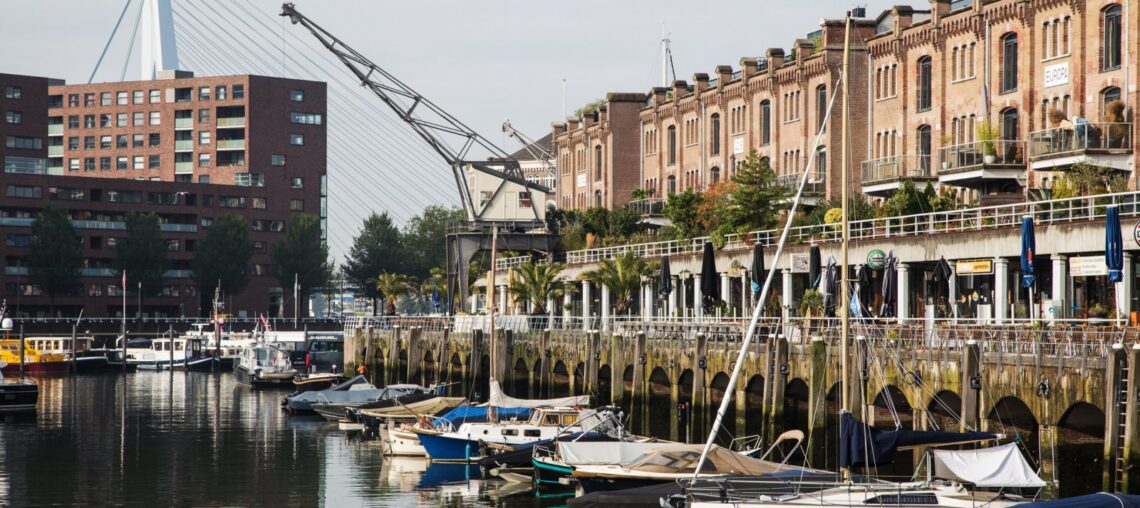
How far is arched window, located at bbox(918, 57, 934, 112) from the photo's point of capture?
83625mm

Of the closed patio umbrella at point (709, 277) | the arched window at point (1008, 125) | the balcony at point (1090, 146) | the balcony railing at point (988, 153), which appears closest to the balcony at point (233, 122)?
the balcony railing at point (988, 153)

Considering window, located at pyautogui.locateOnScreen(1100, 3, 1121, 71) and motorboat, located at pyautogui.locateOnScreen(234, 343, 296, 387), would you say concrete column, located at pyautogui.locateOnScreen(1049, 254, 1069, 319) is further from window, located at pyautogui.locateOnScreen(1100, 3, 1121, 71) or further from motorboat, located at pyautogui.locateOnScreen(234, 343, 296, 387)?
motorboat, located at pyautogui.locateOnScreen(234, 343, 296, 387)

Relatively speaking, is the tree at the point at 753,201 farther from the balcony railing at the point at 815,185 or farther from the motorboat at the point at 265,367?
the motorboat at the point at 265,367

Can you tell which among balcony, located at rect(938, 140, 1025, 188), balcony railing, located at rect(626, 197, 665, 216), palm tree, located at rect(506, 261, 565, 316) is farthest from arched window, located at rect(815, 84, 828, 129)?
palm tree, located at rect(506, 261, 565, 316)

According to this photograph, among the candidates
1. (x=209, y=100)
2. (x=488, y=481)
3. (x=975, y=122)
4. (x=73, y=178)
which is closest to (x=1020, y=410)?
(x=488, y=481)

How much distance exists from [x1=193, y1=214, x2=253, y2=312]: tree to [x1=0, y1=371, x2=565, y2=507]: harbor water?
8272cm

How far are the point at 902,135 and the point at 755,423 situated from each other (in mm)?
33717

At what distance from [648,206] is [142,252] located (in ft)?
263

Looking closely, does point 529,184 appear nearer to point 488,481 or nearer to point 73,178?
point 488,481

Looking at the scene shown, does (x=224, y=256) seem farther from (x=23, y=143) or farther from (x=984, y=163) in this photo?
(x=984, y=163)

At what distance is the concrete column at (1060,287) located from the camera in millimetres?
52950

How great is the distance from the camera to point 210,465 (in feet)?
195

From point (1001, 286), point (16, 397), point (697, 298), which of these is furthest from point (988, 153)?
point (16, 397)

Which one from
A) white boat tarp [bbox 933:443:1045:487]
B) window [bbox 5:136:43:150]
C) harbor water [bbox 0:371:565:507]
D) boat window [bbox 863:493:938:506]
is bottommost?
harbor water [bbox 0:371:565:507]
